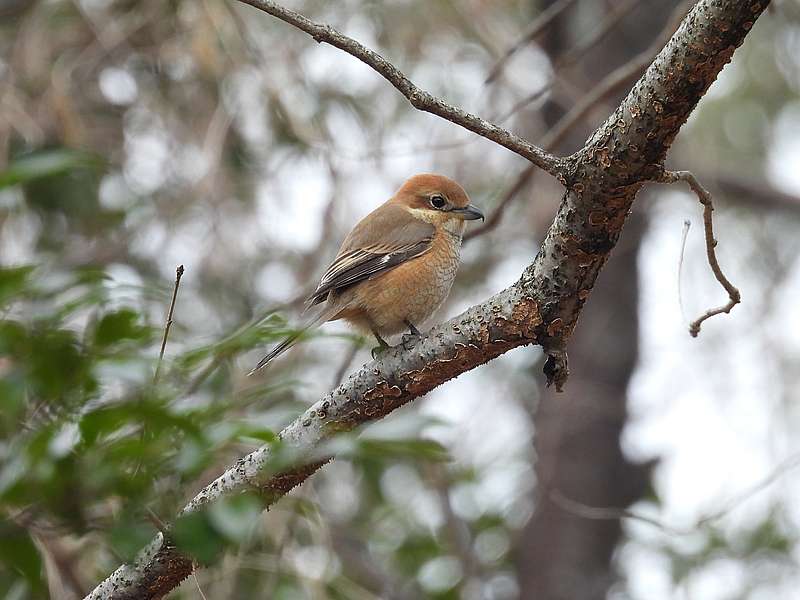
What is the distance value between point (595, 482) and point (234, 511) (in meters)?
5.49

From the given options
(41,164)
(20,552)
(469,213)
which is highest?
(469,213)

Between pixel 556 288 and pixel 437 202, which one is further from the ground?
pixel 437 202

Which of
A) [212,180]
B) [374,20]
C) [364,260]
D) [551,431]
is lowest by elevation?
[551,431]

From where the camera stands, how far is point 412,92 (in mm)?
2312

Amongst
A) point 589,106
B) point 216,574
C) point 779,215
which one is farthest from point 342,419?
point 779,215

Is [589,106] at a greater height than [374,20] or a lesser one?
lesser

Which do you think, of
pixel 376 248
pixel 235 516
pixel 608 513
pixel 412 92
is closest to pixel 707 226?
pixel 412 92

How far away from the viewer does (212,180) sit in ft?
16.9

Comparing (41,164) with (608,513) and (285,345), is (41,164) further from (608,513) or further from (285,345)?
(608,513)

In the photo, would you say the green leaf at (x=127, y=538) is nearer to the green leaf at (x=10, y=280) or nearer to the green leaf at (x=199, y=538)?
the green leaf at (x=199, y=538)

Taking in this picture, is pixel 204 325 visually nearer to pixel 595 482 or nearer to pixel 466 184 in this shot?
pixel 466 184

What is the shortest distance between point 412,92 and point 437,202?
223cm

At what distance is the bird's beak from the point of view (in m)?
4.45

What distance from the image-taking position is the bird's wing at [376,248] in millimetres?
3912
